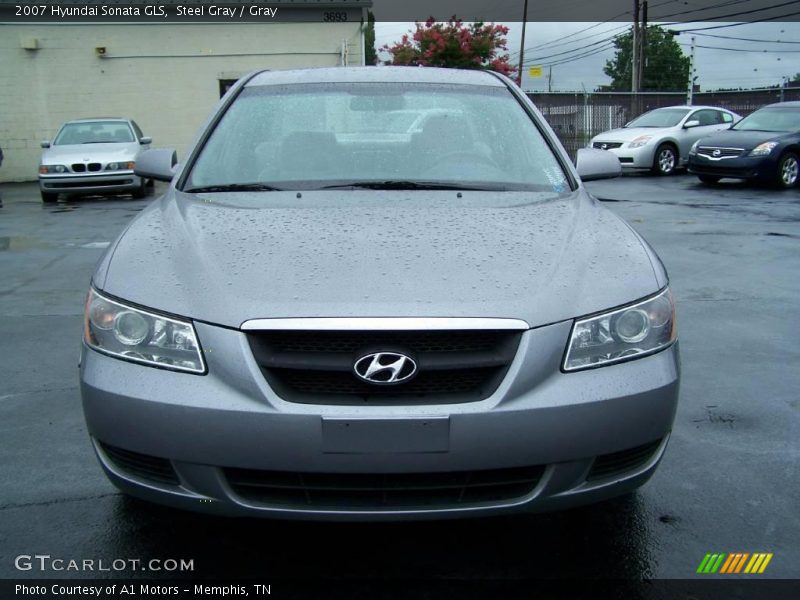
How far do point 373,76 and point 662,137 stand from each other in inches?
640

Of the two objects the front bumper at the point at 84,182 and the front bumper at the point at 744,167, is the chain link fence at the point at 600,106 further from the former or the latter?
the front bumper at the point at 84,182

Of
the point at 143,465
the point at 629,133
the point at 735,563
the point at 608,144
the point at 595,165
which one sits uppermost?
the point at 629,133

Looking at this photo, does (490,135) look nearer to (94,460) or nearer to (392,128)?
(392,128)

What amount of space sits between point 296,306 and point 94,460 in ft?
5.35

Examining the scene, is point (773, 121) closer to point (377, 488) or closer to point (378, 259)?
point (378, 259)

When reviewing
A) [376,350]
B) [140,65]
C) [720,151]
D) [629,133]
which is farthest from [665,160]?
[376,350]

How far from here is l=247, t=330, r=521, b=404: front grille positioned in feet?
7.48

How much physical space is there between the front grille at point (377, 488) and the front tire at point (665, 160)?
17896 mm

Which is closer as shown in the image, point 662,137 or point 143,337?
point 143,337

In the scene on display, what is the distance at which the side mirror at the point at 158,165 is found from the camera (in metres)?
4.21

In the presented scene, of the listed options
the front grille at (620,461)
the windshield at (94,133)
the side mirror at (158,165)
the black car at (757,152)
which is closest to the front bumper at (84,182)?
the windshield at (94,133)

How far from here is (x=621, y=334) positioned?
2494mm

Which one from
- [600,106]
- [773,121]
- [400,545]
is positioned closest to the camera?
[400,545]

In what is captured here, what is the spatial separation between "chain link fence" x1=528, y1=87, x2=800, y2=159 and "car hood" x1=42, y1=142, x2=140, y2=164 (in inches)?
555
